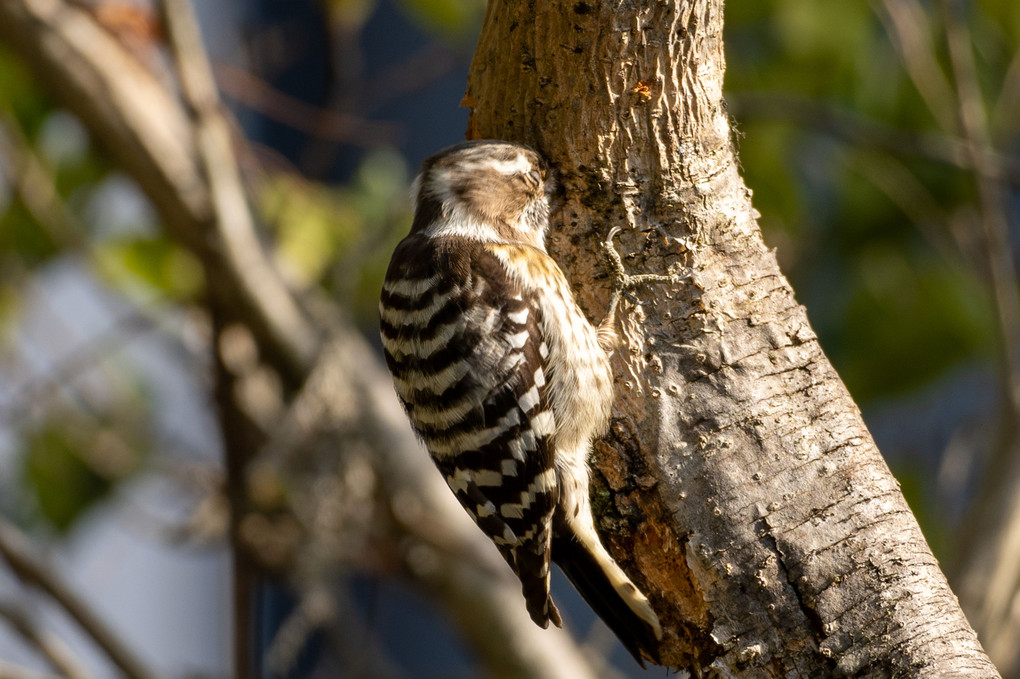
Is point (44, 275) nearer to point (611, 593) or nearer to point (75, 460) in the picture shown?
point (75, 460)

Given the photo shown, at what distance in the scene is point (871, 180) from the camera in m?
3.73

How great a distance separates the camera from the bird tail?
6.12ft

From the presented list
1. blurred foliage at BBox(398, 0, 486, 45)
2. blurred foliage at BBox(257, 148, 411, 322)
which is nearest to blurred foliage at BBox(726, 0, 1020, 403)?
blurred foliage at BBox(398, 0, 486, 45)

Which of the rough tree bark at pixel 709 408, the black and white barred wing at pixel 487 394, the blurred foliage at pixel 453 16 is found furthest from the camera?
the blurred foliage at pixel 453 16

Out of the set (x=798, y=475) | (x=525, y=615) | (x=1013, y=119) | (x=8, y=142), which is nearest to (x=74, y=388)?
A: (x=8, y=142)

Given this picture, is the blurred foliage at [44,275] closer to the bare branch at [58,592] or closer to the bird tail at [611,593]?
the bare branch at [58,592]

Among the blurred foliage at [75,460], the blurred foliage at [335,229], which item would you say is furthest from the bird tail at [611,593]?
the blurred foliage at [75,460]

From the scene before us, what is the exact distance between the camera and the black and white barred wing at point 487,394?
197cm

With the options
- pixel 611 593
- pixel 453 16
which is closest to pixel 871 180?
pixel 453 16

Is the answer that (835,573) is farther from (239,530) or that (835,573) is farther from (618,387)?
(239,530)

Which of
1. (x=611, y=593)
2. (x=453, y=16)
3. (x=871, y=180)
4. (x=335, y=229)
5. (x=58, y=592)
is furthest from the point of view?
(x=871, y=180)

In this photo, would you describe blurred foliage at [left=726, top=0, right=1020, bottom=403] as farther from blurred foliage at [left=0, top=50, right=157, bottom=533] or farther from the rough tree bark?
blurred foliage at [left=0, top=50, right=157, bottom=533]

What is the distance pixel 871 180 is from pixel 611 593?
2.41 m

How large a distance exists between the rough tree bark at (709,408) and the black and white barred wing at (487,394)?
161mm
